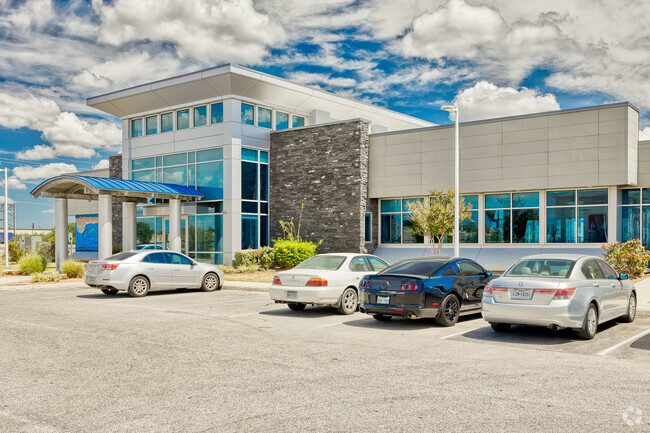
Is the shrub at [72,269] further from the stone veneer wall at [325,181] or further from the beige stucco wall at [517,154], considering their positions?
the beige stucco wall at [517,154]

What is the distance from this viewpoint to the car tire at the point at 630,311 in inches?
474

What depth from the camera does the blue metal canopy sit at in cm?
2662

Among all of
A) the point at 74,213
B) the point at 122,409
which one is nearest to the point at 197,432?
the point at 122,409

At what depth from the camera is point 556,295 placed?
9914 millimetres

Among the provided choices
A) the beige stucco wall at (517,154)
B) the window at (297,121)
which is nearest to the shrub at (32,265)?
the window at (297,121)

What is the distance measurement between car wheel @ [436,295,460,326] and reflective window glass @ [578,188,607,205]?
1451cm

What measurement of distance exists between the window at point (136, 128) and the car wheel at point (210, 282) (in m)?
17.8

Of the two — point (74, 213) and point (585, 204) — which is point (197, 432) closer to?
point (585, 204)

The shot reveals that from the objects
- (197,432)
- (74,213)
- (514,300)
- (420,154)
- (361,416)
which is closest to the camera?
(197,432)

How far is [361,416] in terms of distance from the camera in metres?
5.70

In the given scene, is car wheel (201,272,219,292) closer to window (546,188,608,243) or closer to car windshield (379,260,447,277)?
car windshield (379,260,447,277)

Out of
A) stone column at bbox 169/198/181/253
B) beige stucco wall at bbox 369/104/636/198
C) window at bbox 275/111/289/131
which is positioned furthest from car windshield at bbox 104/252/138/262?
window at bbox 275/111/289/131

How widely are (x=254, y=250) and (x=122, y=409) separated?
2281cm

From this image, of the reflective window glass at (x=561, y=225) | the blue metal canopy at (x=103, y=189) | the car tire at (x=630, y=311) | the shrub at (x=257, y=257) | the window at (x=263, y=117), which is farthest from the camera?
the window at (x=263, y=117)
